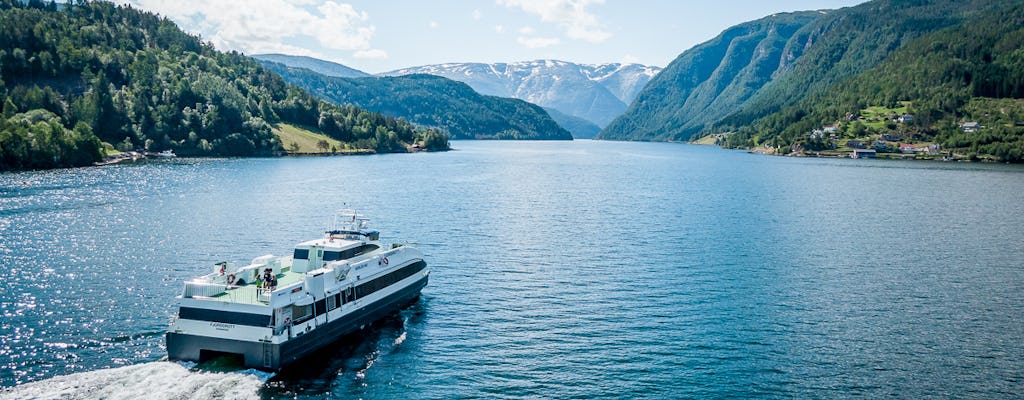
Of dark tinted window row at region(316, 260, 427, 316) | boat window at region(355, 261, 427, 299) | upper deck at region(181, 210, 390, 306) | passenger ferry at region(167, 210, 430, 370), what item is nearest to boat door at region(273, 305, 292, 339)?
passenger ferry at region(167, 210, 430, 370)

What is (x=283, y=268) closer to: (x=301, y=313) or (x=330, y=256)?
(x=330, y=256)

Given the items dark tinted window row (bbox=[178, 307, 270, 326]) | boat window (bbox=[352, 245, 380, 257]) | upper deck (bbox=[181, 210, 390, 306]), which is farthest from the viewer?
boat window (bbox=[352, 245, 380, 257])

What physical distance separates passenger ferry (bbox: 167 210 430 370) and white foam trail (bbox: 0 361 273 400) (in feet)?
5.52

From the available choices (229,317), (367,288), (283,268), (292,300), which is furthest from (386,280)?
(229,317)

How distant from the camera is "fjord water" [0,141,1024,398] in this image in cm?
4275

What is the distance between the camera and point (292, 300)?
148 feet

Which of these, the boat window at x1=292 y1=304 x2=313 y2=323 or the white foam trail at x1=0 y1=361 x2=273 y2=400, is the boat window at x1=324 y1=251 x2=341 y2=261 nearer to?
the boat window at x1=292 y1=304 x2=313 y2=323

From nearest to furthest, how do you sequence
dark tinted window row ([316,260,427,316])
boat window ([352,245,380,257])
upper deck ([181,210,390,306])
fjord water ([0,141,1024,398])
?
fjord water ([0,141,1024,398]) → upper deck ([181,210,390,306]) → dark tinted window row ([316,260,427,316]) → boat window ([352,245,380,257])

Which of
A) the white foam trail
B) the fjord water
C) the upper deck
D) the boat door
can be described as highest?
the upper deck

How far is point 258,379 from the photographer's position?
137 feet

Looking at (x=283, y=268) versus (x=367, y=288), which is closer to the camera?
(x=367, y=288)

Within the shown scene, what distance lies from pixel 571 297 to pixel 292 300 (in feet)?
87.0

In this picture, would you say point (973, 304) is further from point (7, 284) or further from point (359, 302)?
point (7, 284)

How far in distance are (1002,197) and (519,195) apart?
104m
